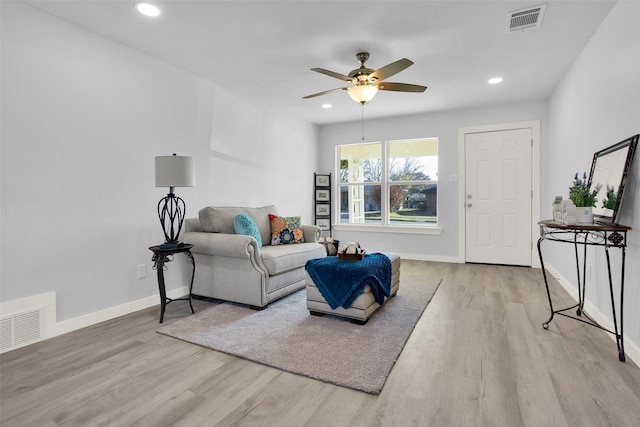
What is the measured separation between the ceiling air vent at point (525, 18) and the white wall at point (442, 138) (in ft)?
8.06

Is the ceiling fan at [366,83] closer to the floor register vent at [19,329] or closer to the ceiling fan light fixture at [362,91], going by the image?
the ceiling fan light fixture at [362,91]

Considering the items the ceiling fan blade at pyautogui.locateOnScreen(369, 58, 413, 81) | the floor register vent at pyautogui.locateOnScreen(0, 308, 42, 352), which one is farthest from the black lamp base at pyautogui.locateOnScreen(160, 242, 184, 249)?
the ceiling fan blade at pyautogui.locateOnScreen(369, 58, 413, 81)

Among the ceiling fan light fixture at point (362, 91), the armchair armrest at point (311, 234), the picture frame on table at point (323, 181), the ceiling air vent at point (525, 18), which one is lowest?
the armchair armrest at point (311, 234)

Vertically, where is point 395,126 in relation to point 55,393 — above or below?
above

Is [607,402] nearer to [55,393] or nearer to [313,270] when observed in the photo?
[313,270]

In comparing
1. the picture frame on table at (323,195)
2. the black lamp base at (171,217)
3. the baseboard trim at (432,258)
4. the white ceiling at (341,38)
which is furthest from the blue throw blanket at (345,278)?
the picture frame on table at (323,195)

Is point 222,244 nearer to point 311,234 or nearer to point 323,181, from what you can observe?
point 311,234

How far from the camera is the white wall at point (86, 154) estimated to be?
7.77 ft

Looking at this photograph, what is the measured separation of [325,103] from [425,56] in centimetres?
187

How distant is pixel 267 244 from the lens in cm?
401

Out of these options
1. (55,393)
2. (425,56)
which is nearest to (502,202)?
(425,56)

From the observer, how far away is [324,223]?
6223 mm

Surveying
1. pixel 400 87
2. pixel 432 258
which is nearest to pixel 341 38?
pixel 400 87

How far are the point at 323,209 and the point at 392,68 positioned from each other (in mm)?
3693
